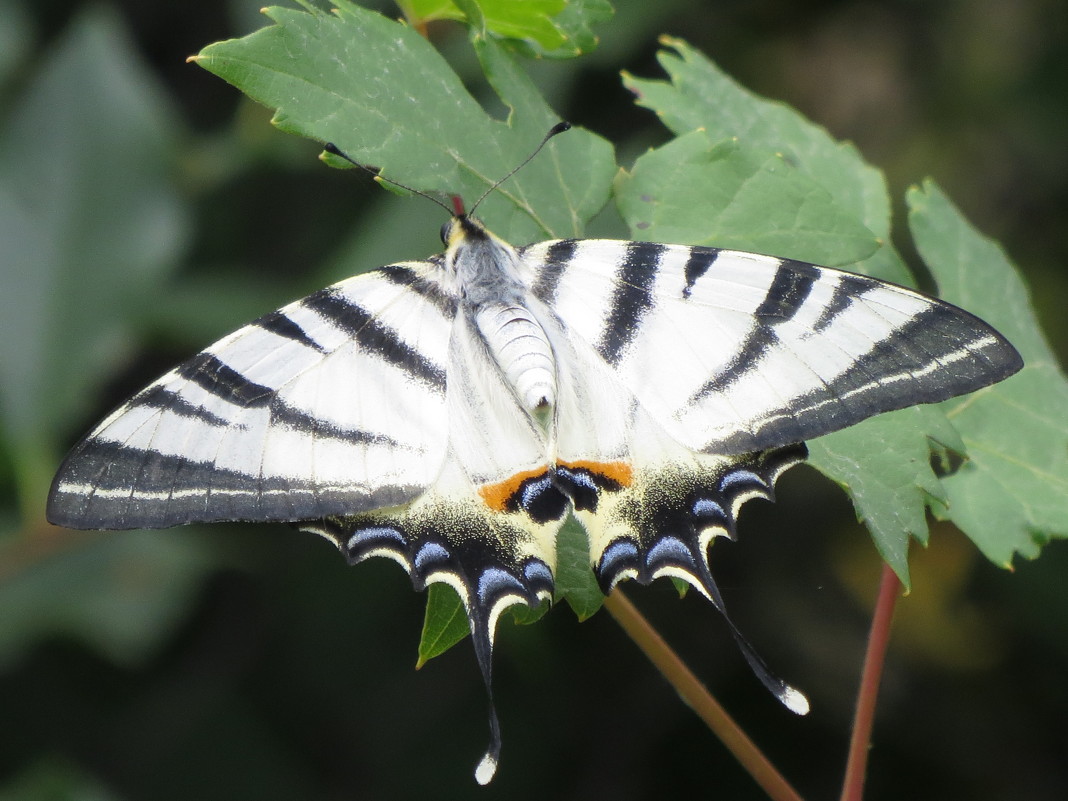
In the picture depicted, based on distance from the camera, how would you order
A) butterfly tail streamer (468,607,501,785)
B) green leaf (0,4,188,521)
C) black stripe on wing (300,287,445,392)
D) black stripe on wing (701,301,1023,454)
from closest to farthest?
butterfly tail streamer (468,607,501,785) < black stripe on wing (701,301,1023,454) < black stripe on wing (300,287,445,392) < green leaf (0,4,188,521)

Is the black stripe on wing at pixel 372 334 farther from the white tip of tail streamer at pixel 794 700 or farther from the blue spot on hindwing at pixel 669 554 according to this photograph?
the white tip of tail streamer at pixel 794 700

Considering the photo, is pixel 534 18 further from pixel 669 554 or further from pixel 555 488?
pixel 669 554

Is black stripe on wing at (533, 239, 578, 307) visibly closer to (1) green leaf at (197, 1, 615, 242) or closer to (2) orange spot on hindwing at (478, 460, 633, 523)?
(1) green leaf at (197, 1, 615, 242)

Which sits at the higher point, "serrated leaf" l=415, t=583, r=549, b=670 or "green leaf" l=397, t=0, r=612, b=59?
"green leaf" l=397, t=0, r=612, b=59

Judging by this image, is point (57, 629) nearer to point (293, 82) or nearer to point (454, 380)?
point (454, 380)

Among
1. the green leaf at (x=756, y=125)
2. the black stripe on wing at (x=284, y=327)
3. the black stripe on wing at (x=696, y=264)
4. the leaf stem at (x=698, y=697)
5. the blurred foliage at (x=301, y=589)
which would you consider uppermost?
the green leaf at (x=756, y=125)

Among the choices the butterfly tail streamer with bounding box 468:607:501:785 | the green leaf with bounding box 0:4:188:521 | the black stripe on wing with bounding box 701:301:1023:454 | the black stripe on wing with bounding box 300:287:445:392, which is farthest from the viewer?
the green leaf with bounding box 0:4:188:521

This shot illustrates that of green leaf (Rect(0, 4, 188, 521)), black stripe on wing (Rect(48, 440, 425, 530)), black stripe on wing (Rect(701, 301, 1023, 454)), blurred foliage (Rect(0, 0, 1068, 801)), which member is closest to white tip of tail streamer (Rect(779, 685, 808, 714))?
black stripe on wing (Rect(701, 301, 1023, 454))

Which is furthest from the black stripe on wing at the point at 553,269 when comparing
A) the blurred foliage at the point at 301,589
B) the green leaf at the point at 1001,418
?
the blurred foliage at the point at 301,589
